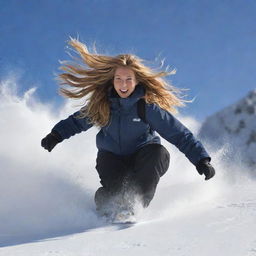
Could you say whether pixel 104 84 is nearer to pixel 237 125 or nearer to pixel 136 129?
pixel 136 129

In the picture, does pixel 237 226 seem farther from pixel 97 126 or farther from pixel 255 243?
pixel 97 126

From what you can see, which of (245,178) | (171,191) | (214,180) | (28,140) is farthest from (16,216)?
(245,178)

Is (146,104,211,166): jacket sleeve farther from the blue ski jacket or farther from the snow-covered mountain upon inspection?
the snow-covered mountain

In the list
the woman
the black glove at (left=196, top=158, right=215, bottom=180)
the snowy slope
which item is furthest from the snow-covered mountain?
the black glove at (left=196, top=158, right=215, bottom=180)

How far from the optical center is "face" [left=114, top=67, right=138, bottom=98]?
10.3 feet

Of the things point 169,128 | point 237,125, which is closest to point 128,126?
point 169,128

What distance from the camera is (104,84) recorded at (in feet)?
11.0

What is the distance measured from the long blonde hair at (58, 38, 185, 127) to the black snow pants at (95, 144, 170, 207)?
1.00ft

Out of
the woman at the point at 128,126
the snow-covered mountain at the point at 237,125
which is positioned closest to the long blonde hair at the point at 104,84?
the woman at the point at 128,126

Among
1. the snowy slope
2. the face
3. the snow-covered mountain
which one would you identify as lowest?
the snowy slope

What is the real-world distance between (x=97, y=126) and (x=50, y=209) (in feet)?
2.33

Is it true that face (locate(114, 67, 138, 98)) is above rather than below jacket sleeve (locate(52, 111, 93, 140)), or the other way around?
above

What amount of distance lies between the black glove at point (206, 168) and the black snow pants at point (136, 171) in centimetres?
30

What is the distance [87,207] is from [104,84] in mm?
945
